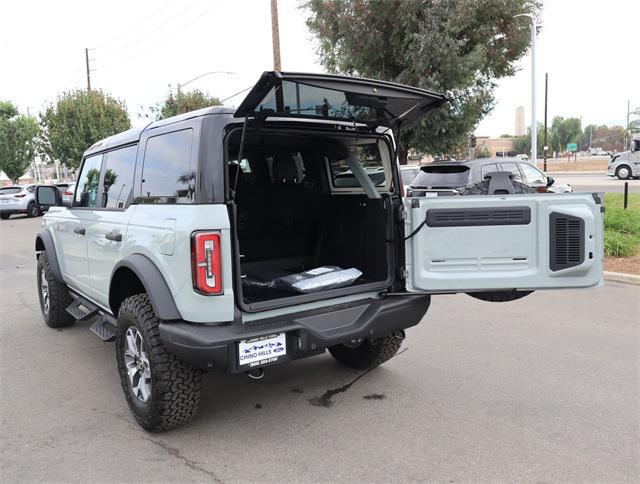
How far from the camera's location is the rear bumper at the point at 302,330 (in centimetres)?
295

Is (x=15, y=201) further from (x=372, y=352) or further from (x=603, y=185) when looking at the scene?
(x=603, y=185)

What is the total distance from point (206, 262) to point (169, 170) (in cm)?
80

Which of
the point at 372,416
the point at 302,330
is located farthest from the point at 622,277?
the point at 302,330

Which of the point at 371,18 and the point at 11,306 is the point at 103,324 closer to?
the point at 11,306

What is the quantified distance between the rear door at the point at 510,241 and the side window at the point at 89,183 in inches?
110

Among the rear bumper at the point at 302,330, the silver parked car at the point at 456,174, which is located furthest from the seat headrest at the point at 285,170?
the silver parked car at the point at 456,174

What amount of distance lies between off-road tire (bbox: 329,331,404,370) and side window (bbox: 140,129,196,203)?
175 centimetres

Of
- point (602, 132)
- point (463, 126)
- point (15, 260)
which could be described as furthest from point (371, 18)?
point (602, 132)

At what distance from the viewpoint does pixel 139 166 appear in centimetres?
382

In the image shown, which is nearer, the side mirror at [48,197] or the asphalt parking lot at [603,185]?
the side mirror at [48,197]

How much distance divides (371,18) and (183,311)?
12.4 metres

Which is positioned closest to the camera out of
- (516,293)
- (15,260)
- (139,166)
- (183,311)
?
(183,311)

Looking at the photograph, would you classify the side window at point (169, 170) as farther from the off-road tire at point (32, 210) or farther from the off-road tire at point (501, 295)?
the off-road tire at point (32, 210)

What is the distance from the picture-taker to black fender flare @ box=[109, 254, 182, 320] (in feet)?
10.1
